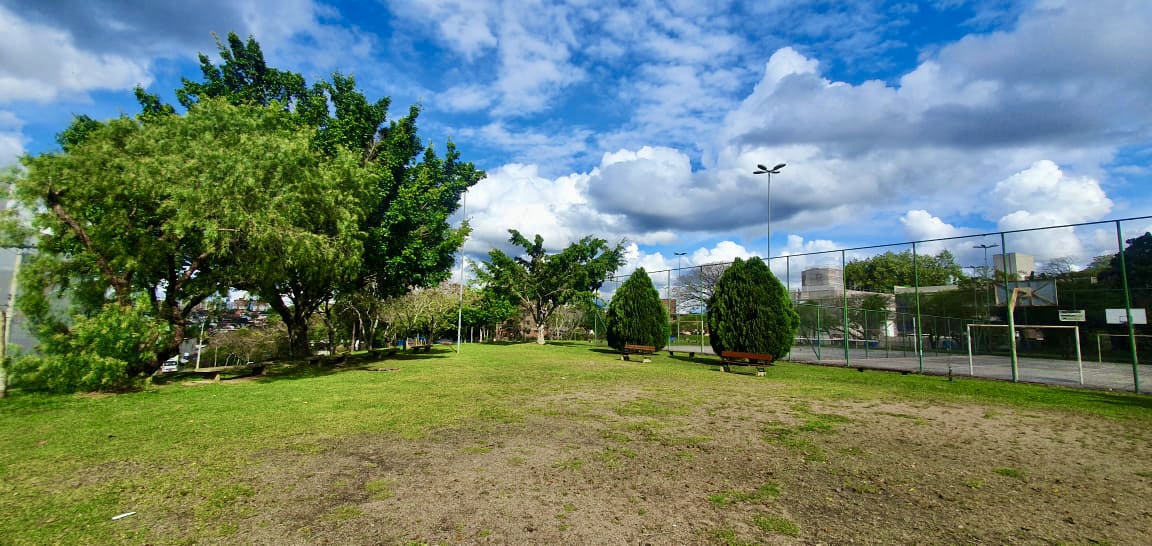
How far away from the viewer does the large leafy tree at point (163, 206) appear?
1036 centimetres

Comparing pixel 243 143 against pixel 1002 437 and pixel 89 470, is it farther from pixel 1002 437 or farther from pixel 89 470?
pixel 1002 437

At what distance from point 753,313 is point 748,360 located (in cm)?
183

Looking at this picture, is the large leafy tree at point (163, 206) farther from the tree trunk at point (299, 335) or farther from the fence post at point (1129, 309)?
→ the fence post at point (1129, 309)

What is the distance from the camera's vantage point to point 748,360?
16.2 meters

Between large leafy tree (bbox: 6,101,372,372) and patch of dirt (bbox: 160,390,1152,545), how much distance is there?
24.7 feet

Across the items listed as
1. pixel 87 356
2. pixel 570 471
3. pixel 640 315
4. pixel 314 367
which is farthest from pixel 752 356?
pixel 87 356

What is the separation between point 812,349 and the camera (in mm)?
23672

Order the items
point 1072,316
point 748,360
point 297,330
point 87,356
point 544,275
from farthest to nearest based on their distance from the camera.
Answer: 1. point 544,275
2. point 297,330
3. point 748,360
4. point 1072,316
5. point 87,356

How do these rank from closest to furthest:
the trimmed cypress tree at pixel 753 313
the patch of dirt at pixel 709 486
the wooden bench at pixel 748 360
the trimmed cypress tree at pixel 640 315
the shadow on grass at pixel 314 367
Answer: the patch of dirt at pixel 709 486 → the shadow on grass at pixel 314 367 → the wooden bench at pixel 748 360 → the trimmed cypress tree at pixel 753 313 → the trimmed cypress tree at pixel 640 315

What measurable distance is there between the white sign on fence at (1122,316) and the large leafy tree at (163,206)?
20522 mm

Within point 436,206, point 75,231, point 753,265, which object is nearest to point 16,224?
point 75,231

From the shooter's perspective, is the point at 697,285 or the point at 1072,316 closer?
the point at 1072,316

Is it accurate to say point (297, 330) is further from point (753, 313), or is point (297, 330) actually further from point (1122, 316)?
point (1122, 316)

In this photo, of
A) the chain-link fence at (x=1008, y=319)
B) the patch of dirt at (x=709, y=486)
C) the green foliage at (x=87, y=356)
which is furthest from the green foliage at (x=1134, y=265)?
the green foliage at (x=87, y=356)
